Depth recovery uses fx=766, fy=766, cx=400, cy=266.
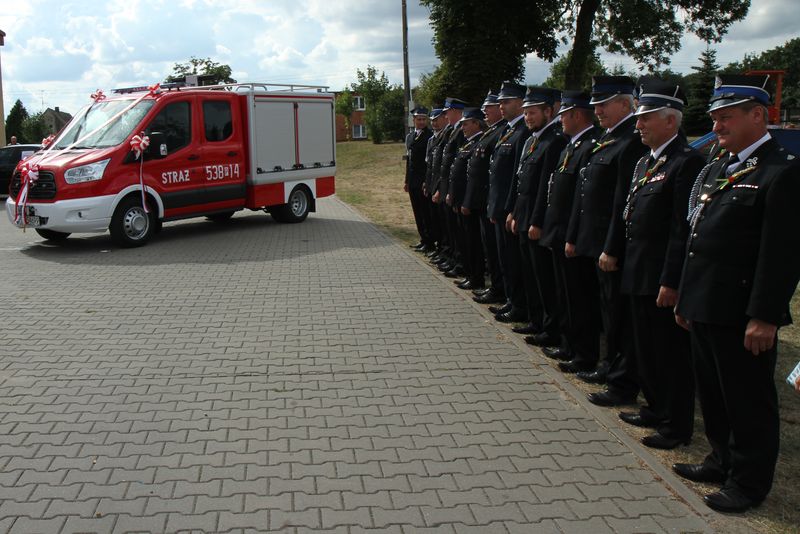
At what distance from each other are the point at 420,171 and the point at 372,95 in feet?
156

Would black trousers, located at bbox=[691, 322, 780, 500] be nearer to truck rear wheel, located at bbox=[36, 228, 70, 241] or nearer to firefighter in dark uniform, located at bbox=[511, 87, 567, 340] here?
firefighter in dark uniform, located at bbox=[511, 87, 567, 340]

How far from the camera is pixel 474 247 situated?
895cm

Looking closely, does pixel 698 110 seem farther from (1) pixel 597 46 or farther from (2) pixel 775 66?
(2) pixel 775 66

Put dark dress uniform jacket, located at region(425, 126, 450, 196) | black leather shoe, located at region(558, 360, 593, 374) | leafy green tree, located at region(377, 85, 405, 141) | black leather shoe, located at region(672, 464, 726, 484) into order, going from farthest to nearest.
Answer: leafy green tree, located at region(377, 85, 405, 141) < dark dress uniform jacket, located at region(425, 126, 450, 196) < black leather shoe, located at region(558, 360, 593, 374) < black leather shoe, located at region(672, 464, 726, 484)

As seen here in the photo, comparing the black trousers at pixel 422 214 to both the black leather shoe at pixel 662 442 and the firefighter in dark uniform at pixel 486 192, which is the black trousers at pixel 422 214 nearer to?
the firefighter in dark uniform at pixel 486 192

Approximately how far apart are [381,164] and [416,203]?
989 inches

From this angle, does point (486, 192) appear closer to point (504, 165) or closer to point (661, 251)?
point (504, 165)

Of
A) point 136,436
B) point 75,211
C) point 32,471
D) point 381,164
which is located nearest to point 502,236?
point 136,436

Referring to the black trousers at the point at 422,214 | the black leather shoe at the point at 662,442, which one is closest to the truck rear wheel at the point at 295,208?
the black trousers at the point at 422,214

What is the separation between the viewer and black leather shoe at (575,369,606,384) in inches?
219

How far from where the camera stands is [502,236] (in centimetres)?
752

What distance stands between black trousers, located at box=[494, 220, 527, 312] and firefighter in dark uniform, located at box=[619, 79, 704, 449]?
2639mm

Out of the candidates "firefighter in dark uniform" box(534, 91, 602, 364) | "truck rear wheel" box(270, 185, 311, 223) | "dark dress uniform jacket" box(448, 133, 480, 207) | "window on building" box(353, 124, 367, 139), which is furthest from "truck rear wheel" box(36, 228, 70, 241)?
"window on building" box(353, 124, 367, 139)

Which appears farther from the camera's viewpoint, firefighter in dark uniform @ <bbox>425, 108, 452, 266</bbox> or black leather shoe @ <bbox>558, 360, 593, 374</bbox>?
firefighter in dark uniform @ <bbox>425, 108, 452, 266</bbox>
